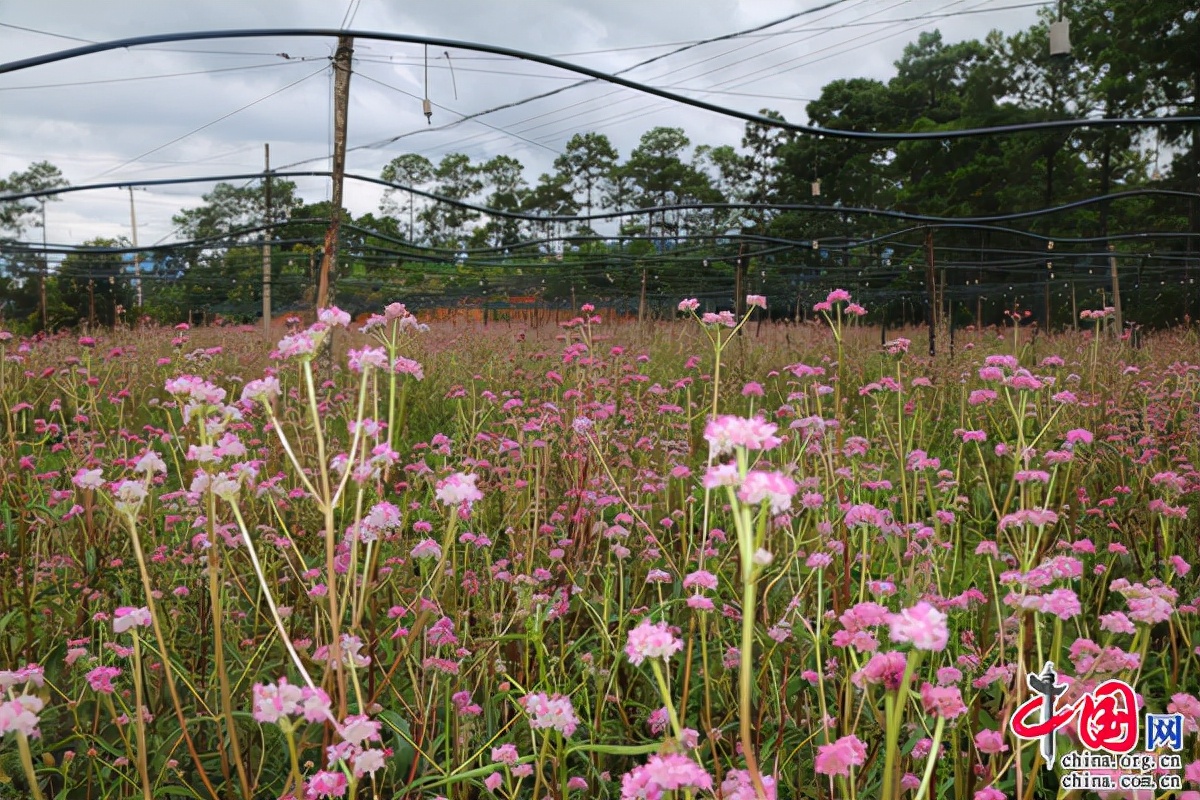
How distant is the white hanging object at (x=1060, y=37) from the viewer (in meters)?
5.01

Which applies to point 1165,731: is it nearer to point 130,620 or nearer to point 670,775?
point 670,775

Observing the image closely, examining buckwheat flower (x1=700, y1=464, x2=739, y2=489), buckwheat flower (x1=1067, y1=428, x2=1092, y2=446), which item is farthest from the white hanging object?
buckwheat flower (x1=700, y1=464, x2=739, y2=489)

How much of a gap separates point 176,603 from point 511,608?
97cm

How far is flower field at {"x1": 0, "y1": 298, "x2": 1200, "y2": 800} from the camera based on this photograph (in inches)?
43.4

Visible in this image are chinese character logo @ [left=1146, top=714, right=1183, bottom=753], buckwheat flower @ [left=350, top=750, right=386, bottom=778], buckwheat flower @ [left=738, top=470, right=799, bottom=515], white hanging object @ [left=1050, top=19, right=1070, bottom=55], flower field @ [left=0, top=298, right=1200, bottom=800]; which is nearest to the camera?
buckwheat flower @ [left=738, top=470, right=799, bottom=515]

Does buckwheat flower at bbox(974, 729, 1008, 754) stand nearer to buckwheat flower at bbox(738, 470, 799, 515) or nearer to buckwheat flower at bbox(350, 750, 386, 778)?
buckwheat flower at bbox(738, 470, 799, 515)

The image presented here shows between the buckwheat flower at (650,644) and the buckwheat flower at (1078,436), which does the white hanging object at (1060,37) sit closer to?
the buckwheat flower at (1078,436)

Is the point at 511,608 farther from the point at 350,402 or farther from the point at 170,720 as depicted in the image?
the point at 350,402

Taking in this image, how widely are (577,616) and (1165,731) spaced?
1.46m

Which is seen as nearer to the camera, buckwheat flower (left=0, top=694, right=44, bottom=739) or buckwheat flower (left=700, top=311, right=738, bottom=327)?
buckwheat flower (left=0, top=694, right=44, bottom=739)

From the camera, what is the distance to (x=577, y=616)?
243 cm

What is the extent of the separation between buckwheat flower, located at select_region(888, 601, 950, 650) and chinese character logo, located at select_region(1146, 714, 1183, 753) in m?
0.93

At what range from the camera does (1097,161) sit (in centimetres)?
2922

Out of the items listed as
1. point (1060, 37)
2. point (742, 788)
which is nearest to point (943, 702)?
point (742, 788)
